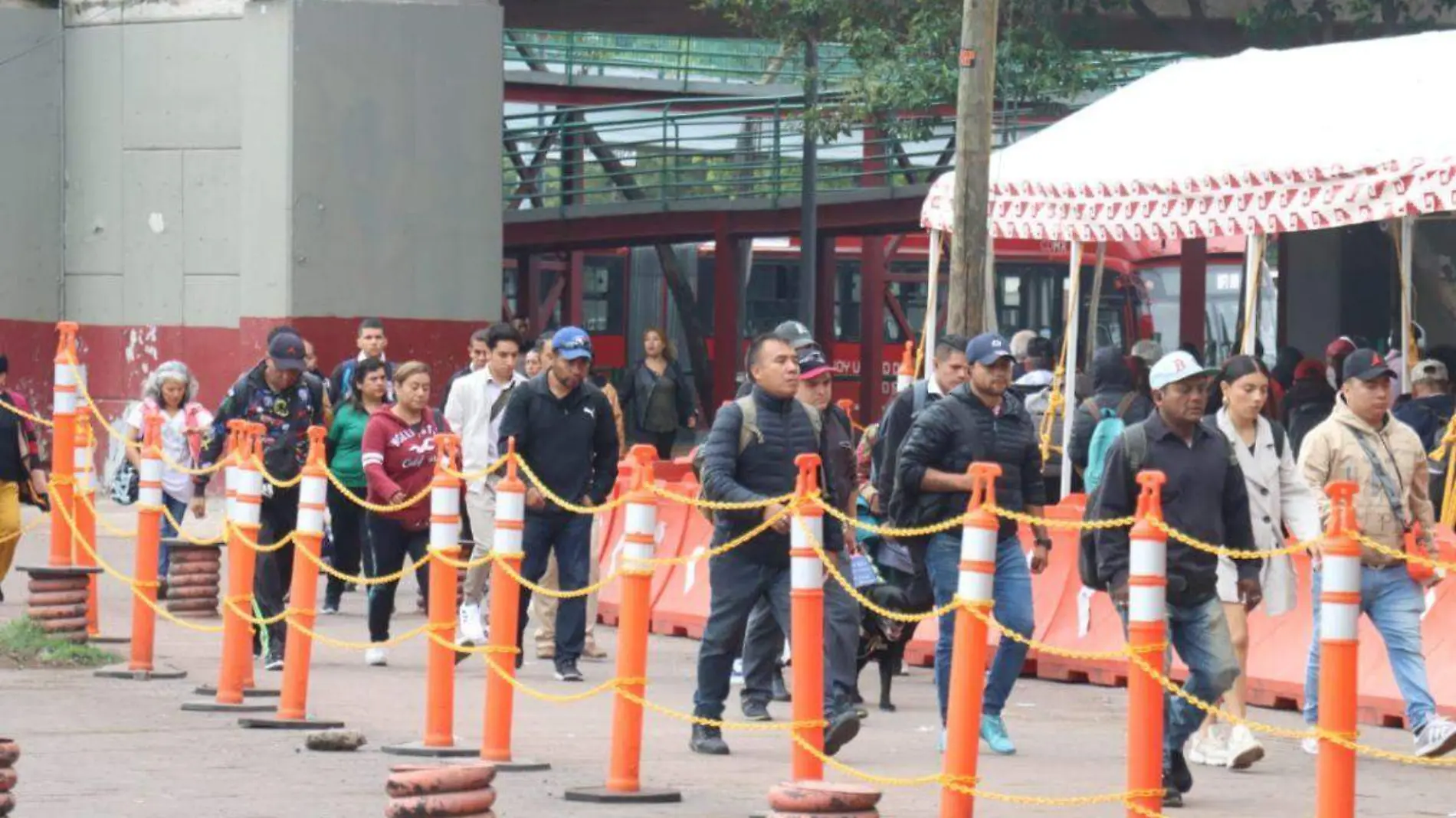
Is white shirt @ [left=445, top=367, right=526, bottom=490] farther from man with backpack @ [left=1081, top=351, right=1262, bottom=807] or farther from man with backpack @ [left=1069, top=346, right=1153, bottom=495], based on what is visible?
man with backpack @ [left=1081, top=351, right=1262, bottom=807]

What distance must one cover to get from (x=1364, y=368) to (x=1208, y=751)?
1828mm

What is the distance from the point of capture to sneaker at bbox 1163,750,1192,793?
34.1 feet

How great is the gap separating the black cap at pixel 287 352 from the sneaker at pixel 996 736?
16.2 feet

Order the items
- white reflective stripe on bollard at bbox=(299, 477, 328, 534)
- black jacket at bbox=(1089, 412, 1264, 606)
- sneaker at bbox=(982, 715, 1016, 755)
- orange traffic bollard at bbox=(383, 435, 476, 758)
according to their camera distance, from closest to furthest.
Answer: black jacket at bbox=(1089, 412, 1264, 606), orange traffic bollard at bbox=(383, 435, 476, 758), sneaker at bbox=(982, 715, 1016, 755), white reflective stripe on bollard at bbox=(299, 477, 328, 534)

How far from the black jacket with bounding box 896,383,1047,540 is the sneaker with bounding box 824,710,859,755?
116 cm

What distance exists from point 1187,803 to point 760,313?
36636mm

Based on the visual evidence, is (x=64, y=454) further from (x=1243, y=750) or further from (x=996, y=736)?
(x=1243, y=750)

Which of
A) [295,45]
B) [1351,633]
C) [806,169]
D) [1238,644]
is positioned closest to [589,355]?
[1238,644]

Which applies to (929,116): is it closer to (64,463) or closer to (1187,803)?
(64,463)

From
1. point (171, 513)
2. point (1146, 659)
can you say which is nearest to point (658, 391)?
point (171, 513)

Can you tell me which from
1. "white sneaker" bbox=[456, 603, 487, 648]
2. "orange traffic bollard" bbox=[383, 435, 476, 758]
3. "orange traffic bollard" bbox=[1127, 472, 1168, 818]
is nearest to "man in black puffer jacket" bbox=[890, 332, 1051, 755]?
"orange traffic bollard" bbox=[383, 435, 476, 758]

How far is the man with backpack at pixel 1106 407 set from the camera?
15339 millimetres

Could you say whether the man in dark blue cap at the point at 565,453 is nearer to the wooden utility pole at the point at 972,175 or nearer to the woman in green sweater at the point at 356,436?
the woman in green sweater at the point at 356,436

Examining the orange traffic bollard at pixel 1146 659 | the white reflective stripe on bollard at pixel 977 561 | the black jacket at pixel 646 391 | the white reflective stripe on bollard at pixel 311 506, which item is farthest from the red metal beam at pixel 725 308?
the orange traffic bollard at pixel 1146 659
